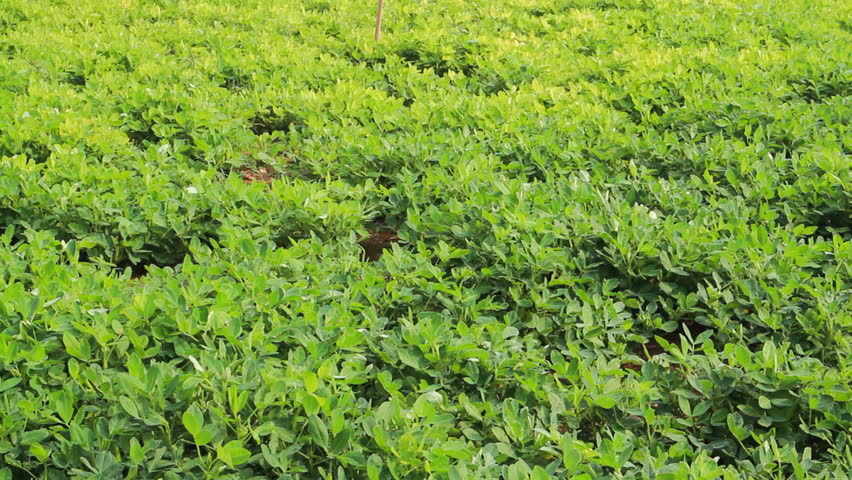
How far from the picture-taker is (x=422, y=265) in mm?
3070

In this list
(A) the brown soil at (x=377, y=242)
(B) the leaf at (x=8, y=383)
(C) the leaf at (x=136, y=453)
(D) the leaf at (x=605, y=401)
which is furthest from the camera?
(A) the brown soil at (x=377, y=242)

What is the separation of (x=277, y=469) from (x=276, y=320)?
58 cm

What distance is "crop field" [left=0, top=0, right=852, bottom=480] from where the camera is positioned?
2211 millimetres

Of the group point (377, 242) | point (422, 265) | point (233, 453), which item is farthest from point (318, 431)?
point (377, 242)

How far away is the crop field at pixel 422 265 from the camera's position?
221 centimetres

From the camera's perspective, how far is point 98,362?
2.46 metres

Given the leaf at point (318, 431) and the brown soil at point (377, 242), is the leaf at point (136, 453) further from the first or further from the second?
the brown soil at point (377, 242)

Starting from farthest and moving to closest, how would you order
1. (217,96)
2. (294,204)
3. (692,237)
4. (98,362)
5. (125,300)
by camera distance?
(217,96) → (294,204) → (692,237) → (125,300) → (98,362)

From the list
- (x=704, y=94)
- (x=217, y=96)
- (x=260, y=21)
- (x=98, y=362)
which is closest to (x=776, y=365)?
(x=98, y=362)

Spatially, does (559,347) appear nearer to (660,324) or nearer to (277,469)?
(660,324)

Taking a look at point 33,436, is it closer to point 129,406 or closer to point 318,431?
point 129,406

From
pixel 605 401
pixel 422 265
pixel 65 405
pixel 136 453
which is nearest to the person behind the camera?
pixel 136 453

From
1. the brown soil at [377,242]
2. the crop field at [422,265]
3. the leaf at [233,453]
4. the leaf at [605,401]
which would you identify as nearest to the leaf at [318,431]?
the crop field at [422,265]

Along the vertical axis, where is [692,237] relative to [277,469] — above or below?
above
